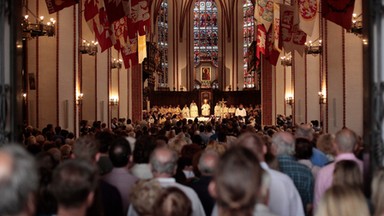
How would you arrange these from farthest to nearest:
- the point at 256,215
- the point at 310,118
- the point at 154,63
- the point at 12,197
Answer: the point at 154,63 < the point at 310,118 < the point at 256,215 < the point at 12,197

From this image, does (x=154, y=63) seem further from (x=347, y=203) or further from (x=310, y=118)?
(x=347, y=203)

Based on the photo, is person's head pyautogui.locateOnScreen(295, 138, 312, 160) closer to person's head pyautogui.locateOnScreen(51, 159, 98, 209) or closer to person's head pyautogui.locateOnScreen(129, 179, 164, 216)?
person's head pyautogui.locateOnScreen(129, 179, 164, 216)

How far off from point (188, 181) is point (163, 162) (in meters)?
1.51

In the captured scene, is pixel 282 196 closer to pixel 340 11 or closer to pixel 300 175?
pixel 300 175

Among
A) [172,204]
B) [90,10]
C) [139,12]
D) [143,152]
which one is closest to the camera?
[172,204]

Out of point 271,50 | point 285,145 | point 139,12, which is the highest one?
point 139,12

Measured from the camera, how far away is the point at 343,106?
2017cm

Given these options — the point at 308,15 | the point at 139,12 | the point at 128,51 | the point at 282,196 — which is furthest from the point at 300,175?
the point at 128,51

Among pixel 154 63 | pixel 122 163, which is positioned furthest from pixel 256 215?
pixel 154 63

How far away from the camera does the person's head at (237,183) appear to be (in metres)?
3.48

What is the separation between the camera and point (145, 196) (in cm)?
479

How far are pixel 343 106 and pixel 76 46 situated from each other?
1068 cm

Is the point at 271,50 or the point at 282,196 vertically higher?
the point at 271,50

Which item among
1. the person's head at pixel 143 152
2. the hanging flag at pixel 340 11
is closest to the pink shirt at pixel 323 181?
the person's head at pixel 143 152
